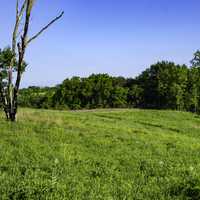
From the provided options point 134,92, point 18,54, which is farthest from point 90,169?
point 134,92

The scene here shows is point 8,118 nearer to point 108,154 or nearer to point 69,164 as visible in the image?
point 108,154

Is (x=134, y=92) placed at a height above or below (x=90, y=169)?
above

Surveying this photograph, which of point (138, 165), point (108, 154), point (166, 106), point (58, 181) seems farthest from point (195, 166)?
point (166, 106)

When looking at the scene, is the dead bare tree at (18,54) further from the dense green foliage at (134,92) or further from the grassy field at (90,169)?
the dense green foliage at (134,92)

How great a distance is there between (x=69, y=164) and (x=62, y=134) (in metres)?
6.61

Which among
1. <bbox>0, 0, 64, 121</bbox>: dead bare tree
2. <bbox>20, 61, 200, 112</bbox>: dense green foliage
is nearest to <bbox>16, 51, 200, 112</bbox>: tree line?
<bbox>20, 61, 200, 112</bbox>: dense green foliage

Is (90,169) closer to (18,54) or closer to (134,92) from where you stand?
(18,54)

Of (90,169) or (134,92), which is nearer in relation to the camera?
(90,169)

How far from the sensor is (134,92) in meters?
99.1

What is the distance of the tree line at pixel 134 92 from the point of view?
93.1m

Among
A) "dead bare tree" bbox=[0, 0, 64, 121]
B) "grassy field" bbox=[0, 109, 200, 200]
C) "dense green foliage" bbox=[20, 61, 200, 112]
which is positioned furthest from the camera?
"dense green foliage" bbox=[20, 61, 200, 112]

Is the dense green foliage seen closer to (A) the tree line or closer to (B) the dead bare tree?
(A) the tree line

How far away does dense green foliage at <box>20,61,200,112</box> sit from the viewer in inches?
3664

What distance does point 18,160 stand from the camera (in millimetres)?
11062
